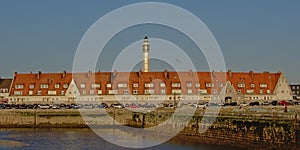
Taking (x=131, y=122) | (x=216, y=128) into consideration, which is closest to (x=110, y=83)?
(x=131, y=122)

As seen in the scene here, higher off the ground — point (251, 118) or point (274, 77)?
point (274, 77)

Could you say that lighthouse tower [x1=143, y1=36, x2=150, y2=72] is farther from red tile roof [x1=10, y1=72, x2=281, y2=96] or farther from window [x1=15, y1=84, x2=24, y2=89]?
window [x1=15, y1=84, x2=24, y2=89]

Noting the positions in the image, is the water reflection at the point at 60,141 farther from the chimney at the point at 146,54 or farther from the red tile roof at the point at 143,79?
the chimney at the point at 146,54

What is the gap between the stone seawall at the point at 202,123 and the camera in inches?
1660

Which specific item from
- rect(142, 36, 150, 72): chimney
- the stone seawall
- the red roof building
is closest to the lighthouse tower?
rect(142, 36, 150, 72): chimney

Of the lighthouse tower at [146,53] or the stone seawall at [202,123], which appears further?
the lighthouse tower at [146,53]

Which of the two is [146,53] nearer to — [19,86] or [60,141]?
[19,86]

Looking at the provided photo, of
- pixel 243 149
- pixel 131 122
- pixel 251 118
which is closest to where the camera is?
pixel 243 149

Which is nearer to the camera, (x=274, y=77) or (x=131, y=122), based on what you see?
(x=131, y=122)

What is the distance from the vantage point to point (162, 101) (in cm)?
9425

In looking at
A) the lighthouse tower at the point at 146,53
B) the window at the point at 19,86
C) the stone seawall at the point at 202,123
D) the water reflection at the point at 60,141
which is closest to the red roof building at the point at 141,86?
the window at the point at 19,86

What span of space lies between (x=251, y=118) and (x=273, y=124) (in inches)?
163

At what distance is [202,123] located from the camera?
5497cm

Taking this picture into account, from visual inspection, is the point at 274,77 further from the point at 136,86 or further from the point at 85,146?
the point at 85,146
